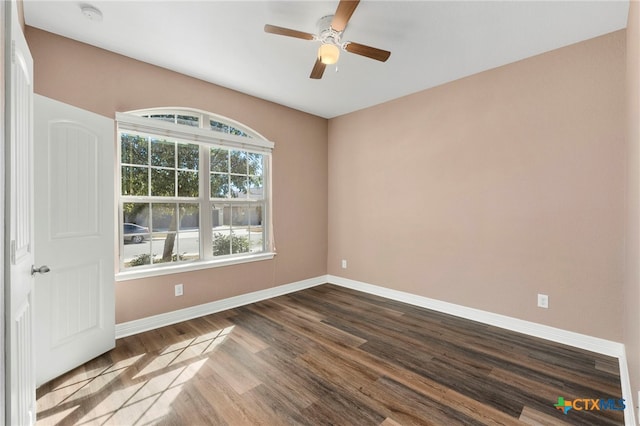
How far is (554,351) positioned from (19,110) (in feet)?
13.5

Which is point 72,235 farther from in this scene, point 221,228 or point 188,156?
point 221,228

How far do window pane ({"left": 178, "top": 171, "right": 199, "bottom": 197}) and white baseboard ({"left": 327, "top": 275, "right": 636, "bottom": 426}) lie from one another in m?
2.81

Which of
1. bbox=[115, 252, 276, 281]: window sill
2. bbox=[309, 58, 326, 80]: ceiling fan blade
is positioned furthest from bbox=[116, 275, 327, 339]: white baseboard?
bbox=[309, 58, 326, 80]: ceiling fan blade

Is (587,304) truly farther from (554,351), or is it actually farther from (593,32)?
(593,32)

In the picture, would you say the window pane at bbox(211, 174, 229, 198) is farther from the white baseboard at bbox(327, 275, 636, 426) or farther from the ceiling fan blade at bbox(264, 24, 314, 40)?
the white baseboard at bbox(327, 275, 636, 426)

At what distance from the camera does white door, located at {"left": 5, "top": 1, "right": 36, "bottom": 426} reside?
1.21 metres

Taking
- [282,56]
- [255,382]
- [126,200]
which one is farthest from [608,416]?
[126,200]

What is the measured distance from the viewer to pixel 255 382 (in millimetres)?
2129

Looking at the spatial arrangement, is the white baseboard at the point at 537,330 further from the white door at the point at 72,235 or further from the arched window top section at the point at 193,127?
the white door at the point at 72,235

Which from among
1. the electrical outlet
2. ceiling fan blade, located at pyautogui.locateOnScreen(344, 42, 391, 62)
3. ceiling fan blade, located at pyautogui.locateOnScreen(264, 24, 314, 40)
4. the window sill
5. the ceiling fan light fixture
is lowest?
the electrical outlet

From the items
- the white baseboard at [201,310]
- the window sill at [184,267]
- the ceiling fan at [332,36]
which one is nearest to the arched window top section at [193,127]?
the window sill at [184,267]

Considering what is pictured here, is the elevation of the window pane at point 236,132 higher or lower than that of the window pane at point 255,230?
higher

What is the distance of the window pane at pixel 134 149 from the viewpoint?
2924mm

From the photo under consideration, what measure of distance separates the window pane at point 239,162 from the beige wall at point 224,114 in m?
0.42
